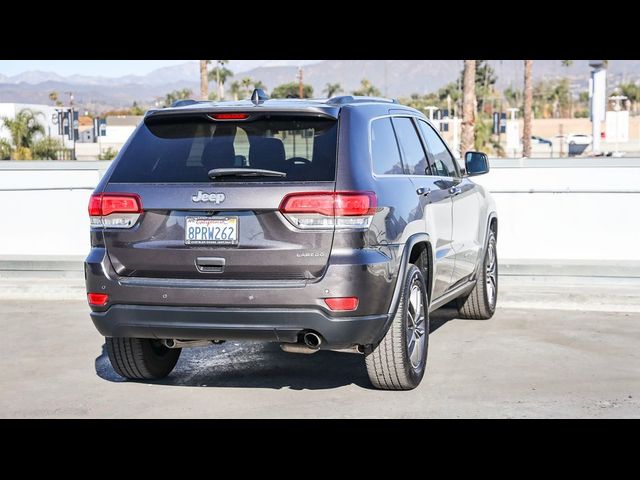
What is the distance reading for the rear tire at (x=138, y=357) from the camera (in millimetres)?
7172

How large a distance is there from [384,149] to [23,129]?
54067 millimetres

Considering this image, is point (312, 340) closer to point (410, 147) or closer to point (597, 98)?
point (410, 147)

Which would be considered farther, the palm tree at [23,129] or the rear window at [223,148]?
the palm tree at [23,129]

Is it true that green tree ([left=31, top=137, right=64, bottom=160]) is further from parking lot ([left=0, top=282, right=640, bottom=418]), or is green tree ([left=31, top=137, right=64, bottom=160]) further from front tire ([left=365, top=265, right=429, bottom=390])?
front tire ([left=365, top=265, right=429, bottom=390])

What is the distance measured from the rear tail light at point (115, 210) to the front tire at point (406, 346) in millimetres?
1683

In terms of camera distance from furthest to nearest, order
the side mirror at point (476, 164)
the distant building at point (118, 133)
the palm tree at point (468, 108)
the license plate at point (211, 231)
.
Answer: the distant building at point (118, 133) → the palm tree at point (468, 108) → the side mirror at point (476, 164) → the license plate at point (211, 231)

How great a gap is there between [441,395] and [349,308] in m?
1.10

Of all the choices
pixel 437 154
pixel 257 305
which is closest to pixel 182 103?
pixel 257 305

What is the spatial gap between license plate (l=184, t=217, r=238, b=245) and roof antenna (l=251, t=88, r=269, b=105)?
0.92 metres

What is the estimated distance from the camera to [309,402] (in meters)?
6.78

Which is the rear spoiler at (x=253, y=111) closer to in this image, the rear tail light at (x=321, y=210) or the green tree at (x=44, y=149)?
the rear tail light at (x=321, y=210)

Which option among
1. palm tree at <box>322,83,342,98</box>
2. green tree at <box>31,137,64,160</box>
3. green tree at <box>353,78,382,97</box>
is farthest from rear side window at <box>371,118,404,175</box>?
palm tree at <box>322,83,342,98</box>

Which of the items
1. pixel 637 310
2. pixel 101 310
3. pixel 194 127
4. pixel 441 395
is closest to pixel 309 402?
pixel 441 395

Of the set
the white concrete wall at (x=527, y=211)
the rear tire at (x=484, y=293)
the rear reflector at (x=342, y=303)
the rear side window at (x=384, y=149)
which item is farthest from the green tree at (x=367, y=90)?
the rear reflector at (x=342, y=303)
